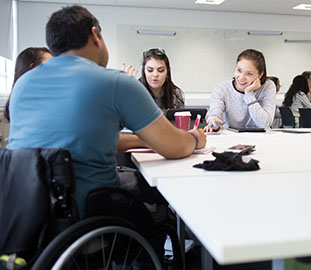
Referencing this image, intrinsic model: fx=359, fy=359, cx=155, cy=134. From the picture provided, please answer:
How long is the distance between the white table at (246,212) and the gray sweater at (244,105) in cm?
161

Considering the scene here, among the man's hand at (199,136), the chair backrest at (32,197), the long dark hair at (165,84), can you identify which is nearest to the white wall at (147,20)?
the long dark hair at (165,84)

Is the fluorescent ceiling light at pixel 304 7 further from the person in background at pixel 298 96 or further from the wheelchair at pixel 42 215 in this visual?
→ the wheelchair at pixel 42 215

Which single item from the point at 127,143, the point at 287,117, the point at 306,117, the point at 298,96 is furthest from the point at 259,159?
the point at 298,96

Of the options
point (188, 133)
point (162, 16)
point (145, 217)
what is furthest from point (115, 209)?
point (162, 16)

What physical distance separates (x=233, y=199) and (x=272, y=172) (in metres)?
0.35

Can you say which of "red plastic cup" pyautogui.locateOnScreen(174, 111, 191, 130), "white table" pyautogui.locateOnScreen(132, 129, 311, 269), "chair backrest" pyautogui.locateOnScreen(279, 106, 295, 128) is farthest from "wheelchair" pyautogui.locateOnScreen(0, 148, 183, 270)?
"chair backrest" pyautogui.locateOnScreen(279, 106, 295, 128)

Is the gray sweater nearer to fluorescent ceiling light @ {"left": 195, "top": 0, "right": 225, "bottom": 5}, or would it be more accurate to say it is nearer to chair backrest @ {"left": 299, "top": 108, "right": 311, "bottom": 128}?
chair backrest @ {"left": 299, "top": 108, "right": 311, "bottom": 128}

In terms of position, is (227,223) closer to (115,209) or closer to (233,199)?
(233,199)

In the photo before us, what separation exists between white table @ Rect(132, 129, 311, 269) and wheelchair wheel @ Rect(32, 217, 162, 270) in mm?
170

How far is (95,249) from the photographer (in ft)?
3.16

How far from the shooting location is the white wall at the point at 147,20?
572cm

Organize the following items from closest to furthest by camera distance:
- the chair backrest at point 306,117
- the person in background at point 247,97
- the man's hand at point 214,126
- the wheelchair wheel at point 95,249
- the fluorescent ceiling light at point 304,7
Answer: the wheelchair wheel at point 95,249, the man's hand at point 214,126, the person in background at point 247,97, the chair backrest at point 306,117, the fluorescent ceiling light at point 304,7

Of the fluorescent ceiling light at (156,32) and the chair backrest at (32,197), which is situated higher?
the fluorescent ceiling light at (156,32)

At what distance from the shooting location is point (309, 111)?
453 centimetres
